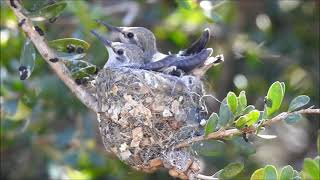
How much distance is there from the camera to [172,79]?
3.64 meters

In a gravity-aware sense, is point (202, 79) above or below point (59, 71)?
below

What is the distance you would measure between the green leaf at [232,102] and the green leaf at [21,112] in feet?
5.79

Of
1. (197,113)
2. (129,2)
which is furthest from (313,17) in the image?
(197,113)

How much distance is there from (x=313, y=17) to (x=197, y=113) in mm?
1898

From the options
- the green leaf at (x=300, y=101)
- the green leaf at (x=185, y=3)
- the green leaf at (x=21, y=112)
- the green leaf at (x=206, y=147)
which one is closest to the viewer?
the green leaf at (x=300, y=101)

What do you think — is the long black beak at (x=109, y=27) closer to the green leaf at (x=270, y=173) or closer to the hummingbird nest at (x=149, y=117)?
the hummingbird nest at (x=149, y=117)

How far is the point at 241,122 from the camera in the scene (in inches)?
107

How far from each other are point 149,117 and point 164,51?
1.81 m

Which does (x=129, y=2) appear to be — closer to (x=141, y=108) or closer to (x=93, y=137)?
(x=93, y=137)

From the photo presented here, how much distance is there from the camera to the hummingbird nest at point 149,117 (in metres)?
3.17

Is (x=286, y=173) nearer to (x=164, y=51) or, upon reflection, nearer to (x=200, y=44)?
(x=200, y=44)

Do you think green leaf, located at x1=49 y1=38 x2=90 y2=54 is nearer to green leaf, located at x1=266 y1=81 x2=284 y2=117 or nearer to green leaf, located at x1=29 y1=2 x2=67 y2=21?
green leaf, located at x1=29 y1=2 x2=67 y2=21

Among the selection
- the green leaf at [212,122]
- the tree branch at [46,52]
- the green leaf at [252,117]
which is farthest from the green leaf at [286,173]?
the tree branch at [46,52]

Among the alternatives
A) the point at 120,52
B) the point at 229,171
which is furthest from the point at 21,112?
the point at 229,171
